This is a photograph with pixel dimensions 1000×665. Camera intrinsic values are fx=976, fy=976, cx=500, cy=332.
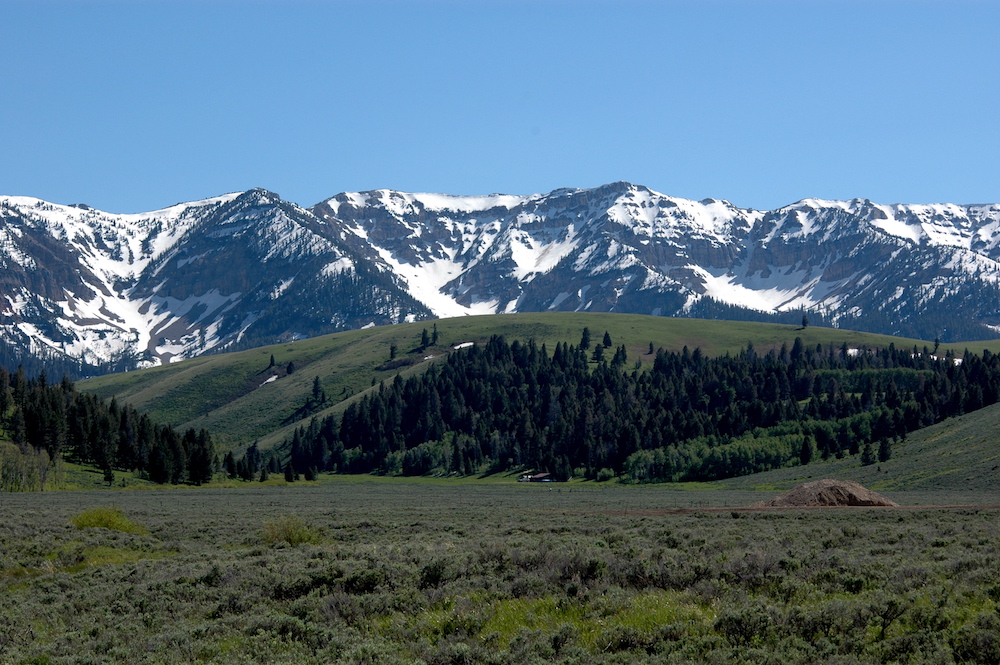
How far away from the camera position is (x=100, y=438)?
140 m

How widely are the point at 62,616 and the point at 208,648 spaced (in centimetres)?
686

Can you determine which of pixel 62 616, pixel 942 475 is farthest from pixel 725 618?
pixel 942 475

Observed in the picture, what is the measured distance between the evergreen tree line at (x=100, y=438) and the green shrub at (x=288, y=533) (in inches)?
3793

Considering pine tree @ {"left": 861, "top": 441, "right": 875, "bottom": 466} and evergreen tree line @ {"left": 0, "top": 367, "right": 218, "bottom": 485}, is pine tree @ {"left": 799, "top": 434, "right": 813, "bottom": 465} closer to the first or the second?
pine tree @ {"left": 861, "top": 441, "right": 875, "bottom": 466}

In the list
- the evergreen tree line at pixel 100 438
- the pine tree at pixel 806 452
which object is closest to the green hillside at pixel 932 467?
the pine tree at pixel 806 452

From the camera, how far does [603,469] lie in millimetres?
192125

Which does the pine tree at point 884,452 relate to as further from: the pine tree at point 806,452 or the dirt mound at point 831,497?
the dirt mound at point 831,497

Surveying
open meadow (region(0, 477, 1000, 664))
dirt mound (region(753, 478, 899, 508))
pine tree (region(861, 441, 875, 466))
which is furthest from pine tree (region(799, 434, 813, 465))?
open meadow (region(0, 477, 1000, 664))

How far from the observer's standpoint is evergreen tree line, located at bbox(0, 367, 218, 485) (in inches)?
5418

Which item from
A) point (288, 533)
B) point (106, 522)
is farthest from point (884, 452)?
point (106, 522)

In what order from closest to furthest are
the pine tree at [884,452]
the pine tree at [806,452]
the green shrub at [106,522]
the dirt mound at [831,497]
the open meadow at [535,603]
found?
the open meadow at [535,603] < the green shrub at [106,522] < the dirt mound at [831,497] < the pine tree at [884,452] < the pine tree at [806,452]

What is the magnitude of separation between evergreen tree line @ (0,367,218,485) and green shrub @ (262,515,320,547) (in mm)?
96332

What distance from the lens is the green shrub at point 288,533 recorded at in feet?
137

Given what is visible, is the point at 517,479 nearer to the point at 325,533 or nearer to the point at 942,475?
the point at 942,475
